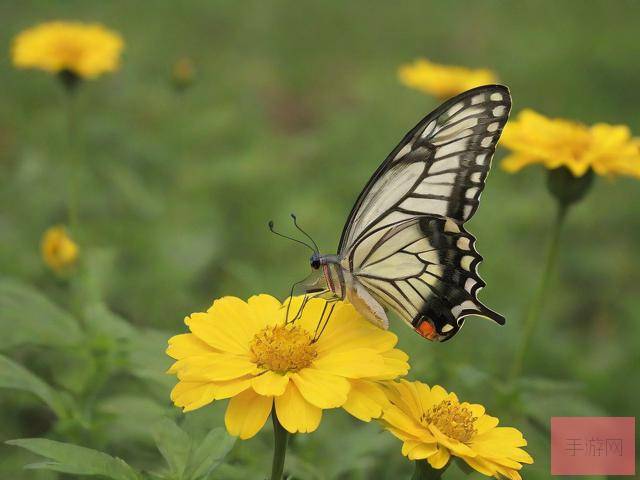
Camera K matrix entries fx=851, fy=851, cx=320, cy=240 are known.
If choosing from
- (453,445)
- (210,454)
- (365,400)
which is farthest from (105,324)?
(453,445)

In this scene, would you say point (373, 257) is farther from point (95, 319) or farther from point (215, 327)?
point (95, 319)

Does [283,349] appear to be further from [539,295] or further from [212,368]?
[539,295]

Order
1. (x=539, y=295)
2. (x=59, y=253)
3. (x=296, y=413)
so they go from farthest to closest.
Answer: (x=59, y=253) < (x=539, y=295) < (x=296, y=413)

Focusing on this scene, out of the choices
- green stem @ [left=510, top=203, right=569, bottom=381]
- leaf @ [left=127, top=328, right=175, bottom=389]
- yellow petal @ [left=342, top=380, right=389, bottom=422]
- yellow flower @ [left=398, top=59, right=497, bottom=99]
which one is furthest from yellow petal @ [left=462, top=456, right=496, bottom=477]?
yellow flower @ [left=398, top=59, right=497, bottom=99]

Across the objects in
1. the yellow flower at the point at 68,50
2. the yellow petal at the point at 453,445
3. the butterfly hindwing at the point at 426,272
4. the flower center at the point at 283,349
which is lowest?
the yellow petal at the point at 453,445

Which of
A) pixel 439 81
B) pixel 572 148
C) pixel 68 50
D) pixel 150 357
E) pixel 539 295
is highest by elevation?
pixel 439 81

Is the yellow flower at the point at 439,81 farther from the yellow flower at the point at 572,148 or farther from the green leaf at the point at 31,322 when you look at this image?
the green leaf at the point at 31,322

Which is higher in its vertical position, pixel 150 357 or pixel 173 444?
pixel 150 357

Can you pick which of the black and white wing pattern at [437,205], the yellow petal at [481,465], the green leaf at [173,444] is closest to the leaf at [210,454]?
the green leaf at [173,444]
